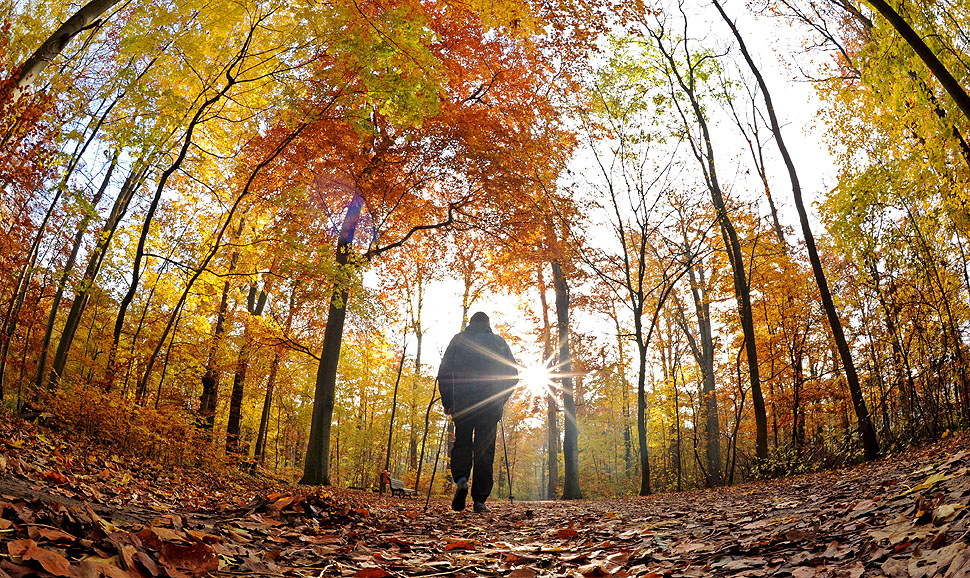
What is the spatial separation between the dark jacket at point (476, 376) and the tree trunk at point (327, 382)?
408 cm

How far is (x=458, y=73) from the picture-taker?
37.8 ft

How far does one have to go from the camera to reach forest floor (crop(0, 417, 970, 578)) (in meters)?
1.51

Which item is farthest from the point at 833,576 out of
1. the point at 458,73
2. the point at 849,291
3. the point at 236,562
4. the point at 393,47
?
the point at 458,73

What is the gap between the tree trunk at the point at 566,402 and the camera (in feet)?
44.4

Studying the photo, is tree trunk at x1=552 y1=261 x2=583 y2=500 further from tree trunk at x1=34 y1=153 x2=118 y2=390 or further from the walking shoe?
tree trunk at x1=34 y1=153 x2=118 y2=390

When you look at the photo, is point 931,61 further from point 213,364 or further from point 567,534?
point 213,364

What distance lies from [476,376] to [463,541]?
2721 mm

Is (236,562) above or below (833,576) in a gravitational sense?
below

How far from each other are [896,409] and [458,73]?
10481 millimetres

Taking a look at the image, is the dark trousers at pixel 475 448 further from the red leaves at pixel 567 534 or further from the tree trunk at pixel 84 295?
the tree trunk at pixel 84 295

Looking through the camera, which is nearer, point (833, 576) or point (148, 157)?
point (833, 576)

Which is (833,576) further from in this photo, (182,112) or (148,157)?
(148,157)

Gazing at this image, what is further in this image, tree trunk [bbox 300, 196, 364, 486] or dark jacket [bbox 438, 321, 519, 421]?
tree trunk [bbox 300, 196, 364, 486]

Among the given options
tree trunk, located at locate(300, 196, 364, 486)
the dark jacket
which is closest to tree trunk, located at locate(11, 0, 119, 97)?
tree trunk, located at locate(300, 196, 364, 486)
